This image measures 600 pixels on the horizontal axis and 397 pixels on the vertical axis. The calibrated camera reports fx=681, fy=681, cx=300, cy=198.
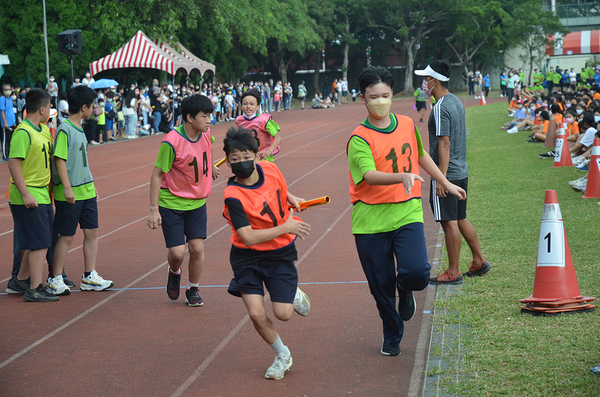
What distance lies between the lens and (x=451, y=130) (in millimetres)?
6164

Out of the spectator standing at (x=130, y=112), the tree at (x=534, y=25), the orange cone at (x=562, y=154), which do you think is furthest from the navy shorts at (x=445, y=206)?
the tree at (x=534, y=25)

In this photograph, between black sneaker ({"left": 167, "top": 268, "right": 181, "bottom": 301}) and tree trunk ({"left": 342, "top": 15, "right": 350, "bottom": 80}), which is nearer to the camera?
black sneaker ({"left": 167, "top": 268, "right": 181, "bottom": 301})

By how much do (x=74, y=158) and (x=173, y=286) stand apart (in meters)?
1.66

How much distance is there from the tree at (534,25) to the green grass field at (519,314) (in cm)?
4874

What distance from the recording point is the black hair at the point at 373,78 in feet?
15.0

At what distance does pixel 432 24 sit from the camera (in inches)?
2367

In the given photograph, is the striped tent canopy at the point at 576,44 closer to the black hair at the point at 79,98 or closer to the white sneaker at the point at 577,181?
the white sneaker at the point at 577,181

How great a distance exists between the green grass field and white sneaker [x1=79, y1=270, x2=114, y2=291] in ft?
10.9

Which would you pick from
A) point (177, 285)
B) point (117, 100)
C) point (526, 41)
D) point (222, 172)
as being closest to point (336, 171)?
point (222, 172)

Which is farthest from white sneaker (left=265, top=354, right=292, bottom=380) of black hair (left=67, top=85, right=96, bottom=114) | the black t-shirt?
black hair (left=67, top=85, right=96, bottom=114)

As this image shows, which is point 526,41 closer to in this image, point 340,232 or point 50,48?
point 50,48

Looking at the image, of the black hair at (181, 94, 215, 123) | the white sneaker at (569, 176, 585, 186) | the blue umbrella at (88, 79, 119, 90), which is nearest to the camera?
the black hair at (181, 94, 215, 123)

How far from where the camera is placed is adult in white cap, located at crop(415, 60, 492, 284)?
6113mm

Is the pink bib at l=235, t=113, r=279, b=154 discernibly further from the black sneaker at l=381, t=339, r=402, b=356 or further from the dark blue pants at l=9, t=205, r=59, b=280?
the black sneaker at l=381, t=339, r=402, b=356
